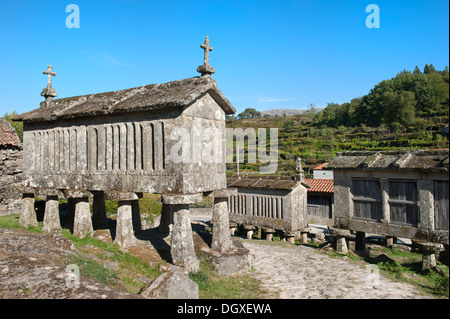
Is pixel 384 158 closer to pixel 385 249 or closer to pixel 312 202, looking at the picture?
pixel 385 249

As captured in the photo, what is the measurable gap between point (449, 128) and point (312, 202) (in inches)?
849

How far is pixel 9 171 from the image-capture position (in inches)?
565

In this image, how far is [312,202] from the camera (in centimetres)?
2486

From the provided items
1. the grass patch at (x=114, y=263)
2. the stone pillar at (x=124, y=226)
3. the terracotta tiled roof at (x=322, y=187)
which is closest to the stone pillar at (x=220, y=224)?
the grass patch at (x=114, y=263)

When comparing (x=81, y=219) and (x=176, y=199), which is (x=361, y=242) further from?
(x=81, y=219)

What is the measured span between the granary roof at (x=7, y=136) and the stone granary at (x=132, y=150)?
3.68 m

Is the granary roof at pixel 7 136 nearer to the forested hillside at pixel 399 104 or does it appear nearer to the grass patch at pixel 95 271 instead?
the grass patch at pixel 95 271

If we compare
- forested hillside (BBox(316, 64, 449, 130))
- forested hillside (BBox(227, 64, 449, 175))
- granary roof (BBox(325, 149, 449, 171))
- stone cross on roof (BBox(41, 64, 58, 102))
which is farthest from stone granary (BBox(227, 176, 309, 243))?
forested hillside (BBox(316, 64, 449, 130))

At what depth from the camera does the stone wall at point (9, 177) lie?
1408cm

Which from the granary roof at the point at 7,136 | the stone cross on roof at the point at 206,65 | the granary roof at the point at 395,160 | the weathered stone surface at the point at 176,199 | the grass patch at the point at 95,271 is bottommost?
the grass patch at the point at 95,271

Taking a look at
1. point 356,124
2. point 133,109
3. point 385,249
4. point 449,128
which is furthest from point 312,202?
point 356,124

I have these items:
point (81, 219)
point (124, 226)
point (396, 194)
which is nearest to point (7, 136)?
point (81, 219)

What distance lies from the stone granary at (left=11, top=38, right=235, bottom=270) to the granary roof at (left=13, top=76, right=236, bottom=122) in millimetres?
24

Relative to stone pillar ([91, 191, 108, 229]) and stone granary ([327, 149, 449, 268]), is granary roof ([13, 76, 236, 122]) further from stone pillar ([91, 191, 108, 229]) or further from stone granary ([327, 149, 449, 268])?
stone granary ([327, 149, 449, 268])
